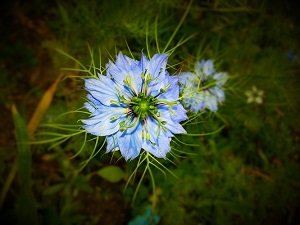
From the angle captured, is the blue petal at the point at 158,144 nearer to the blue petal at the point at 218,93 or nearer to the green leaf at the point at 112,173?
the blue petal at the point at 218,93

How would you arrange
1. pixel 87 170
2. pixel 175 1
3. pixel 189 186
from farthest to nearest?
pixel 189 186 < pixel 87 170 < pixel 175 1

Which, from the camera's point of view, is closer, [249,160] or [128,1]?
[128,1]

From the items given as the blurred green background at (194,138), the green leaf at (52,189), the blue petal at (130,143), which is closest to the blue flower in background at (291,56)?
the blurred green background at (194,138)

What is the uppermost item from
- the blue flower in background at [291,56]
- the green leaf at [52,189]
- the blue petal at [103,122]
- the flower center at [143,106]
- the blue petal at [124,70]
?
the blue flower in background at [291,56]

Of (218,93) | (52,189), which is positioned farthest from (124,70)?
(52,189)

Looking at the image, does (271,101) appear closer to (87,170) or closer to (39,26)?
(87,170)

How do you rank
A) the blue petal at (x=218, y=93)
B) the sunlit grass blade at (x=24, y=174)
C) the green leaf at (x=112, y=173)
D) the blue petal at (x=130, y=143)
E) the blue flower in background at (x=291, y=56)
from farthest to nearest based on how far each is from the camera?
the blue flower in background at (x=291, y=56) < the green leaf at (x=112, y=173) < the blue petal at (x=218, y=93) < the sunlit grass blade at (x=24, y=174) < the blue petal at (x=130, y=143)

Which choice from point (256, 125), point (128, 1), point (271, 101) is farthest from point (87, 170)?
point (271, 101)

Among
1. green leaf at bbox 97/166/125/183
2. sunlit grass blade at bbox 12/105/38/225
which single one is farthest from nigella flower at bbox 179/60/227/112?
sunlit grass blade at bbox 12/105/38/225
